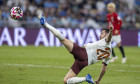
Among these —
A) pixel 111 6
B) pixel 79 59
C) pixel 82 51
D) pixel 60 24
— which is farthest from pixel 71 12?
pixel 79 59

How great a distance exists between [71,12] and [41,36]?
4148 millimetres

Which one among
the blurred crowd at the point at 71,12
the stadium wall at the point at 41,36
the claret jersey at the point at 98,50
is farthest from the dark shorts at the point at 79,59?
the blurred crowd at the point at 71,12

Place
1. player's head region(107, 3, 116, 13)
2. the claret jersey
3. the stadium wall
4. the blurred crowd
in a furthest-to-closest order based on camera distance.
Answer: the blurred crowd → the stadium wall → player's head region(107, 3, 116, 13) → the claret jersey

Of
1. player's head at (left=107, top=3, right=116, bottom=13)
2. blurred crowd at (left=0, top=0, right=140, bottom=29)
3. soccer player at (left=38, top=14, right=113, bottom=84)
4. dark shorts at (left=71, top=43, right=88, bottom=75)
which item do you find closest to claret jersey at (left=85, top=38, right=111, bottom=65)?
soccer player at (left=38, top=14, right=113, bottom=84)

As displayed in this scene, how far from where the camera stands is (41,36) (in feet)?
76.2

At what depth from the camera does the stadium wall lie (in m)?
22.7

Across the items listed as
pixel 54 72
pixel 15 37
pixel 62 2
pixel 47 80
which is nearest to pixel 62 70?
pixel 54 72

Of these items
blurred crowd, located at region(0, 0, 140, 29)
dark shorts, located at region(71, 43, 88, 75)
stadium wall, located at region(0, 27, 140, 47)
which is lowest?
stadium wall, located at region(0, 27, 140, 47)

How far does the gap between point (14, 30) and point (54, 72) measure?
11.8 metres

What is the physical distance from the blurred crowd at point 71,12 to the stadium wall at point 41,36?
65 cm

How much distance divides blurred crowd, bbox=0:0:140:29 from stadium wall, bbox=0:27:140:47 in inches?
25.4

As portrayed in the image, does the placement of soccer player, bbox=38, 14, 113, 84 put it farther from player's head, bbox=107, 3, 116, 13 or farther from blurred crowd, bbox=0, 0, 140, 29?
blurred crowd, bbox=0, 0, 140, 29

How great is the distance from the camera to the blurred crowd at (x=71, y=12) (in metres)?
24.3

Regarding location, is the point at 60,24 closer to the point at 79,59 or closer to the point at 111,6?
the point at 111,6
